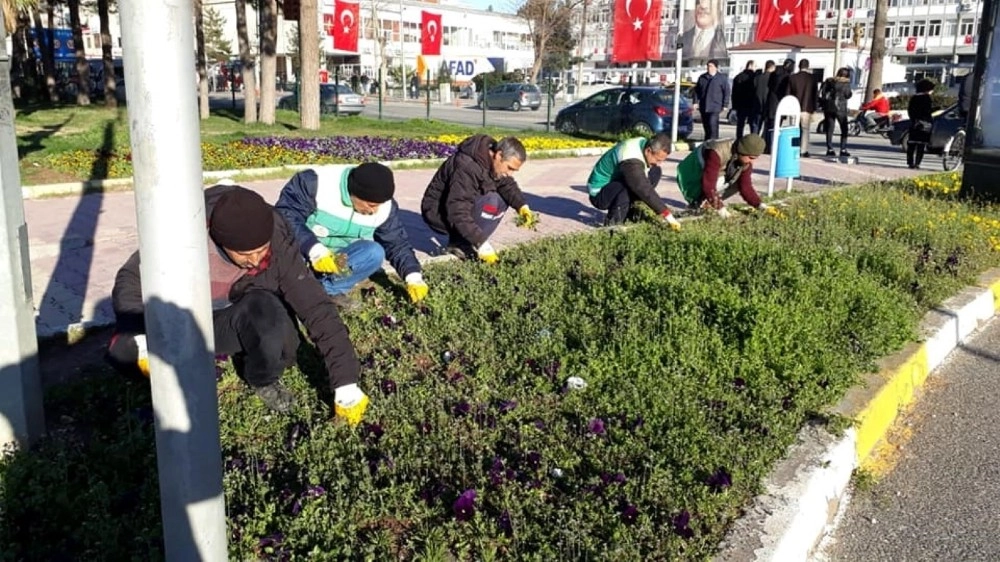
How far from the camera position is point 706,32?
1758cm

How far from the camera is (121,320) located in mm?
3666

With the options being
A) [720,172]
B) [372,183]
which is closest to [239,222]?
[372,183]

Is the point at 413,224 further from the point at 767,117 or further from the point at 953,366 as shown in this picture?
the point at 767,117

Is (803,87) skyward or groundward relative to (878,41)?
groundward

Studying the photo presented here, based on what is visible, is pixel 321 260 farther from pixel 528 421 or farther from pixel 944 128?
pixel 944 128

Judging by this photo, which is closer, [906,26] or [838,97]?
[838,97]

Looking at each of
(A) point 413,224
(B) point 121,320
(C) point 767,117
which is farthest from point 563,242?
(C) point 767,117

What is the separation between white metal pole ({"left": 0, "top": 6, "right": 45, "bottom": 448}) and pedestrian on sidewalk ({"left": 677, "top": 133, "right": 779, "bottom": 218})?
639 centimetres

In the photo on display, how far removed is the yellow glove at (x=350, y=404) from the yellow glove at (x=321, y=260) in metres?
1.09

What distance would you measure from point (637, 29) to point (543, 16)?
43528 millimetres

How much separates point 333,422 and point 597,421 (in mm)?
1110

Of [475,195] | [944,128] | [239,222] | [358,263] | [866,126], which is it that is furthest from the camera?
[866,126]

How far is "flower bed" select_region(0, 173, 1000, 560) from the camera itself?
2.80 meters

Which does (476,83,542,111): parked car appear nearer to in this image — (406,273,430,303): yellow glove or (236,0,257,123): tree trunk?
(236,0,257,123): tree trunk
